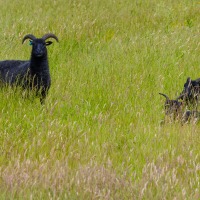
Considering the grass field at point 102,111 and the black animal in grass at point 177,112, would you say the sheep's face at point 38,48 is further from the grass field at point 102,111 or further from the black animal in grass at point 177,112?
the black animal in grass at point 177,112

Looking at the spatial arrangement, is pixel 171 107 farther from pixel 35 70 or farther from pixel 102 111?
pixel 35 70

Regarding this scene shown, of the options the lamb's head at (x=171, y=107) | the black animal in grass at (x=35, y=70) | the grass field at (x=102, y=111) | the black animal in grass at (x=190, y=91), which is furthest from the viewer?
the black animal in grass at (x=35, y=70)

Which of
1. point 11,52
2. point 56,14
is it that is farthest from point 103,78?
point 56,14

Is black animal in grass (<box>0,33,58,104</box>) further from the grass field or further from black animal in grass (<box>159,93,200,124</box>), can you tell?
black animal in grass (<box>159,93,200,124</box>)

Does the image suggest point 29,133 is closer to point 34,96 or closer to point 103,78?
point 34,96

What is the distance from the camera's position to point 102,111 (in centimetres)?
810

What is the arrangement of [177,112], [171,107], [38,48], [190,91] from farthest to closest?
[38,48] → [190,91] → [171,107] → [177,112]

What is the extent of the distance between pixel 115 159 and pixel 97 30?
9.17 m

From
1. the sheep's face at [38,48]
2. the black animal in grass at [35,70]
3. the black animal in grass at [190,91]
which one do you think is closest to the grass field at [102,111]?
the black animal in grass at [35,70]

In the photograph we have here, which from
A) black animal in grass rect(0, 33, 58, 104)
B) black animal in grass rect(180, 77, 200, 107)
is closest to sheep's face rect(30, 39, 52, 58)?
black animal in grass rect(0, 33, 58, 104)

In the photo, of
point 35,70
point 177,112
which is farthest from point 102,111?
point 35,70

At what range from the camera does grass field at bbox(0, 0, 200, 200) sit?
16.5ft

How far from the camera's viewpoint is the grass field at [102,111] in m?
5.03

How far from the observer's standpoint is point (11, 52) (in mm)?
12961
